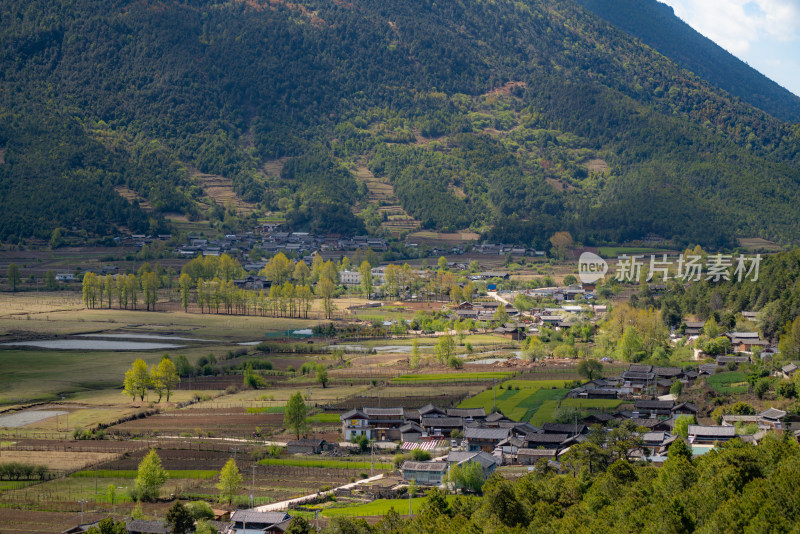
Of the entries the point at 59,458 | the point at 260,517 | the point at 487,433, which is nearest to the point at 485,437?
the point at 487,433

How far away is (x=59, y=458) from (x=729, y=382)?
127 feet

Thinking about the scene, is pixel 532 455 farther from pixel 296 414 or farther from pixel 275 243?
pixel 275 243

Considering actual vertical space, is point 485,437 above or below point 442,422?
below

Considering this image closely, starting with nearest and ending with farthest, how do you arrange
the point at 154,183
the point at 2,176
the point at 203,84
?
the point at 2,176 < the point at 154,183 < the point at 203,84

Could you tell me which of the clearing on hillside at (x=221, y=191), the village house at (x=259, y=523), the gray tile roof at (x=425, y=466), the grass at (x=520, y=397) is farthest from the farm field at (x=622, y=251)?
A: the village house at (x=259, y=523)

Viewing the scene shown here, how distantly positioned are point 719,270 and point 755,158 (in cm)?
8449

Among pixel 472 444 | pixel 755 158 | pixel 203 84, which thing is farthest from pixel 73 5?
pixel 472 444

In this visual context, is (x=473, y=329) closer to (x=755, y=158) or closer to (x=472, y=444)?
(x=472, y=444)

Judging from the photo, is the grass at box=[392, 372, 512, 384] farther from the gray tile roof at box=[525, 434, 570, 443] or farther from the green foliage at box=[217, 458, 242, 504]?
the green foliage at box=[217, 458, 242, 504]

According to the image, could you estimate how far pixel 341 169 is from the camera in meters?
176

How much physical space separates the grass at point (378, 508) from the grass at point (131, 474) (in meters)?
8.48

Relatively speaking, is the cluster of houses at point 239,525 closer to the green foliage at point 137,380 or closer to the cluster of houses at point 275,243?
the green foliage at point 137,380

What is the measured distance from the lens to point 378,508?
129 feet

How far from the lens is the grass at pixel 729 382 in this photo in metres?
57.8
